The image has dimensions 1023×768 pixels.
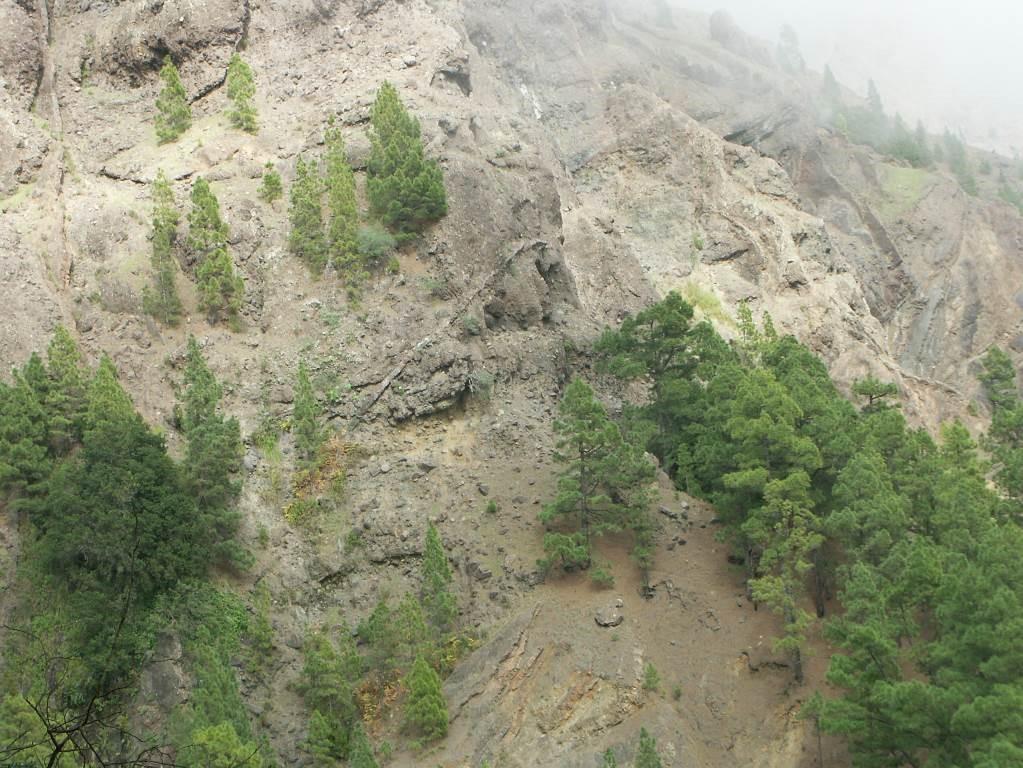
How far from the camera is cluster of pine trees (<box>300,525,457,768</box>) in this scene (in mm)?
33094

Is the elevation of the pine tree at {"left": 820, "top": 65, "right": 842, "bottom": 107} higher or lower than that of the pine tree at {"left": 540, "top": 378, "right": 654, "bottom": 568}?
lower

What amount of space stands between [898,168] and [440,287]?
56.9 m

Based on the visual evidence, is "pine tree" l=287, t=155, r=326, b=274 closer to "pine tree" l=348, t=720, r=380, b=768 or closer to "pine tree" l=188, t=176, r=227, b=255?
"pine tree" l=188, t=176, r=227, b=255

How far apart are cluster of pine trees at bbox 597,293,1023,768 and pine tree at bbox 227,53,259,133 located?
23.7 m

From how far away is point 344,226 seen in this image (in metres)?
49.5

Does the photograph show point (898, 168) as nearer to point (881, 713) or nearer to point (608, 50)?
point (608, 50)

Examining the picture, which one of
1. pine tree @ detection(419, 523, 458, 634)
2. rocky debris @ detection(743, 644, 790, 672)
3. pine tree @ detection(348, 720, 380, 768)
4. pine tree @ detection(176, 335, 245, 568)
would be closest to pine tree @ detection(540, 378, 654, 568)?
pine tree @ detection(419, 523, 458, 634)

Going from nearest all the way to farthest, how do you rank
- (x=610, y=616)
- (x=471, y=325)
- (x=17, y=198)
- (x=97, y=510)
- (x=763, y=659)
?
(x=97, y=510) < (x=763, y=659) < (x=610, y=616) < (x=471, y=325) < (x=17, y=198)

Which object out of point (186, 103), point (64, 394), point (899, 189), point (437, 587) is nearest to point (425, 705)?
point (437, 587)

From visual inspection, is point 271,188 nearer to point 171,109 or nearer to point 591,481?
point 171,109

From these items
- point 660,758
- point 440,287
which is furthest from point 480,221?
point 660,758

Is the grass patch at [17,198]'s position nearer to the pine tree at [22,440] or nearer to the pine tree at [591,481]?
the pine tree at [22,440]

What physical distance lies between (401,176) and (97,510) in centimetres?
2242

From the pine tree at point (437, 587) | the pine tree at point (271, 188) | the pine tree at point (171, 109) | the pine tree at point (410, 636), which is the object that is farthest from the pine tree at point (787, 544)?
the pine tree at point (171, 109)
